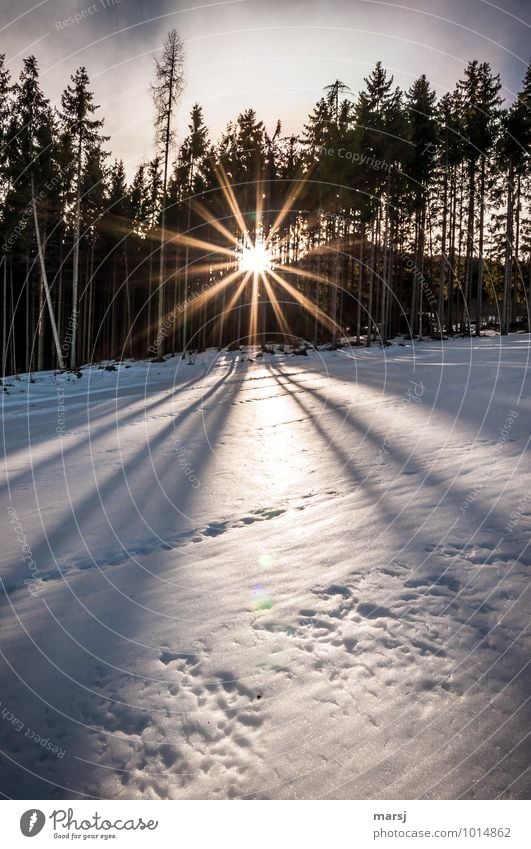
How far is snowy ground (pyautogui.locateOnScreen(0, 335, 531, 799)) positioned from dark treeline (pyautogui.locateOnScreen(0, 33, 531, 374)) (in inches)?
608

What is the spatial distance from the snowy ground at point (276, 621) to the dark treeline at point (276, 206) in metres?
15.5

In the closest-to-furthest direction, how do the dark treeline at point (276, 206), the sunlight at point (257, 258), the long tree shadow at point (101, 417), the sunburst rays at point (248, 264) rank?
the long tree shadow at point (101, 417) → the dark treeline at point (276, 206) → the sunburst rays at point (248, 264) → the sunlight at point (257, 258)

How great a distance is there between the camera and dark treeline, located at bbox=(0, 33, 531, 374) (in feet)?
85.4

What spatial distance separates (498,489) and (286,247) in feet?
127

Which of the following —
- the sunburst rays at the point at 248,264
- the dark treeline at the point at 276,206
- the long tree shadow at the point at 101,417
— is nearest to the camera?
the long tree shadow at the point at 101,417

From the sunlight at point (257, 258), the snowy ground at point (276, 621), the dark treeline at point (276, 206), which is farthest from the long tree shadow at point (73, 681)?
the sunlight at point (257, 258)

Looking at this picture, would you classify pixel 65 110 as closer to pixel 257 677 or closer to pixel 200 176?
Answer: pixel 200 176

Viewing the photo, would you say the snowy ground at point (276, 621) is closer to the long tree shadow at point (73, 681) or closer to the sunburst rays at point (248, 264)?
the long tree shadow at point (73, 681)

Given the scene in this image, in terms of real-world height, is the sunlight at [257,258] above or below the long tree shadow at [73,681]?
above

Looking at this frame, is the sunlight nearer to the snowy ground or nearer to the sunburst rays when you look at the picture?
the sunburst rays

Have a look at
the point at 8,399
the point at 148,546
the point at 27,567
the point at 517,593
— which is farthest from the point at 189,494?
the point at 8,399

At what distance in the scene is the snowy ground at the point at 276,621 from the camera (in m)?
2.26

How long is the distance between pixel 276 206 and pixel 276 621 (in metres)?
36.6

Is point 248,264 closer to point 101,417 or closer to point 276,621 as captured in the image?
point 101,417
